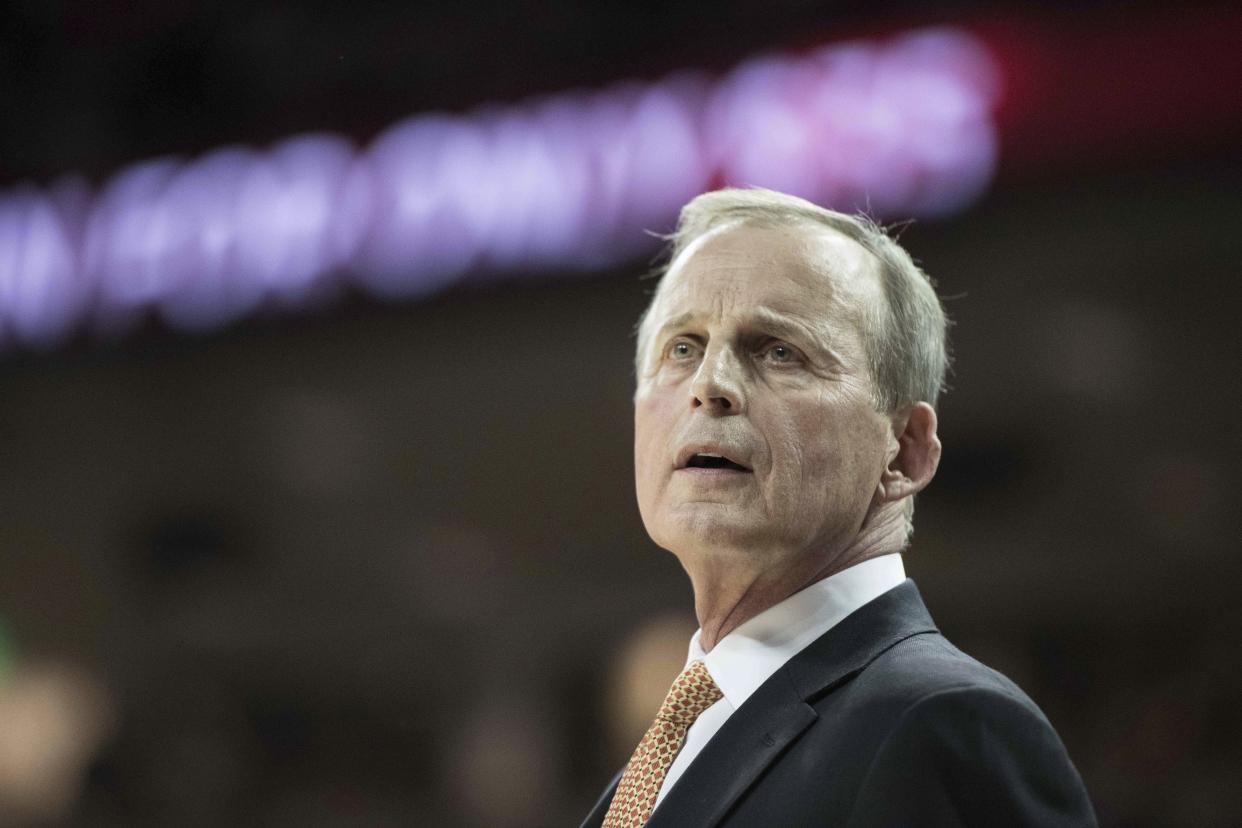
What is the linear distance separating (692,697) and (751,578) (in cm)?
16

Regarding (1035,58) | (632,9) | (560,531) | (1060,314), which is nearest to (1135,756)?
(1060,314)

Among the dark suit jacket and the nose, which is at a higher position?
the nose

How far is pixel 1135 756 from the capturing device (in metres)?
4.88

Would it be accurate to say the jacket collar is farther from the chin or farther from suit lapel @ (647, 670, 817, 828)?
the chin

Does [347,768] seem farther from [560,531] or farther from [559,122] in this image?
[559,122]

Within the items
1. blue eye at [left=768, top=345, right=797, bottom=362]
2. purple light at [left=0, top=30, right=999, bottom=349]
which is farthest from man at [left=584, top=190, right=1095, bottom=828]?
purple light at [left=0, top=30, right=999, bottom=349]

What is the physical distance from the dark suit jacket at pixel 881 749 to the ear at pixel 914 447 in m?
0.22

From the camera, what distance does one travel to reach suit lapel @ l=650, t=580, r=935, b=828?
56.9 inches

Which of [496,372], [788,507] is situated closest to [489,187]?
[496,372]

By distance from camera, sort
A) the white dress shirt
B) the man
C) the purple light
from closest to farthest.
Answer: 1. the man
2. the white dress shirt
3. the purple light

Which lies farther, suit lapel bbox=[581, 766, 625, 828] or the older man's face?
suit lapel bbox=[581, 766, 625, 828]

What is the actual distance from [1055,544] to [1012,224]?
1.35 meters

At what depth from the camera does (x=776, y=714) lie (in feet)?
4.91

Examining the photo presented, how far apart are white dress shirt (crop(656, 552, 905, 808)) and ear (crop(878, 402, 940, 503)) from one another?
155mm
